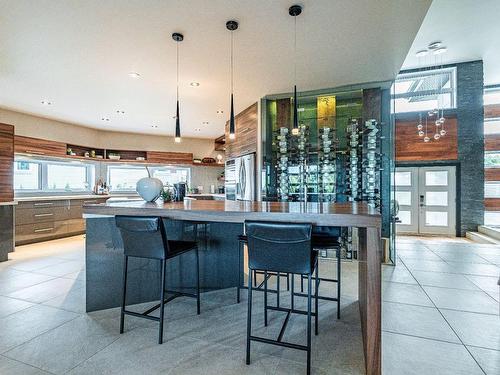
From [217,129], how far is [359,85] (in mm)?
4085

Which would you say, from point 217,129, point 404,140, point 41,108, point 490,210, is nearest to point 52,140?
point 41,108

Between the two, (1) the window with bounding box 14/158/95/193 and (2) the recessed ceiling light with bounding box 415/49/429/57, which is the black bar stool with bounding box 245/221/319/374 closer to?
(2) the recessed ceiling light with bounding box 415/49/429/57

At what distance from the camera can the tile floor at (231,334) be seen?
1717 millimetres

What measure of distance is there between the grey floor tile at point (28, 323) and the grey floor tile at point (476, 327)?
3302mm

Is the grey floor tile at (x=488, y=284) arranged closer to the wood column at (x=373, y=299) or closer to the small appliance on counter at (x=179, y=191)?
the wood column at (x=373, y=299)

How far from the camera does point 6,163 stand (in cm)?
435

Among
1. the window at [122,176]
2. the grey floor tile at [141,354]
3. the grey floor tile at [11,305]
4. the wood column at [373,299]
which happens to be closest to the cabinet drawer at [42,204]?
the window at [122,176]

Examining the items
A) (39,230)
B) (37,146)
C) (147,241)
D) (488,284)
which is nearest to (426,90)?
(488,284)

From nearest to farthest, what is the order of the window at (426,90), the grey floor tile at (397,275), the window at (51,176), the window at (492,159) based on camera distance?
the grey floor tile at (397,275), the window at (51,176), the window at (426,90), the window at (492,159)

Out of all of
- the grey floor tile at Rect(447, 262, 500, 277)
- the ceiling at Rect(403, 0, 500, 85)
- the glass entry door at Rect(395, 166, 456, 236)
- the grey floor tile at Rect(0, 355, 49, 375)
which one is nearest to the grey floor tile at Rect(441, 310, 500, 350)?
the grey floor tile at Rect(447, 262, 500, 277)

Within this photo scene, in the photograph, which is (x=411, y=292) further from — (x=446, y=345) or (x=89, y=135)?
(x=89, y=135)

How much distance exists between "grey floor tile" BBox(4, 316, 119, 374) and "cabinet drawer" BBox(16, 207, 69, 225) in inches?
159

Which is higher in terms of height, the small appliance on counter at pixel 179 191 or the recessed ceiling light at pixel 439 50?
the recessed ceiling light at pixel 439 50

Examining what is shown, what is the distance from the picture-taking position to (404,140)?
6996mm
